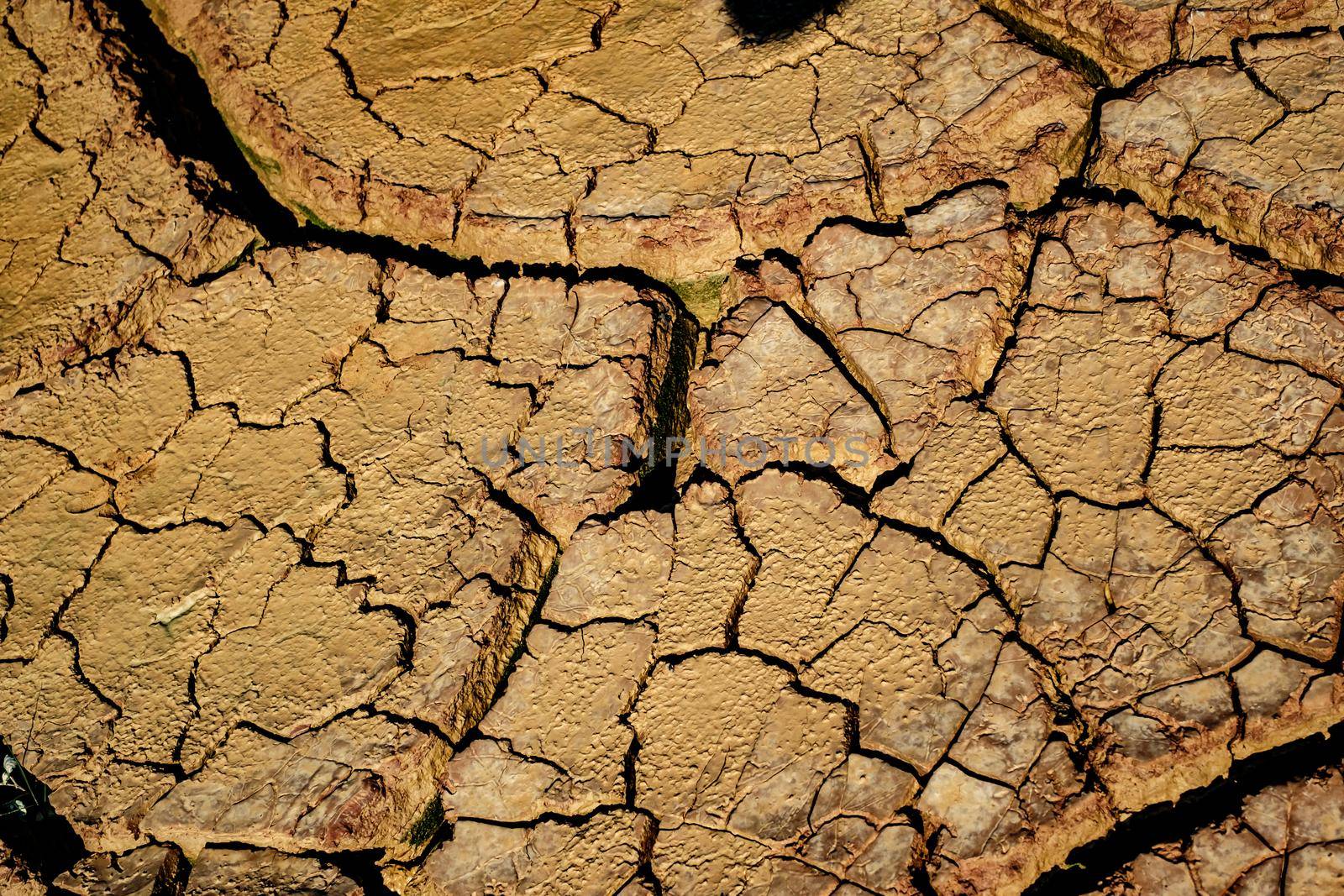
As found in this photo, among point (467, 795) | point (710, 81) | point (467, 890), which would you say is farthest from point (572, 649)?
point (710, 81)

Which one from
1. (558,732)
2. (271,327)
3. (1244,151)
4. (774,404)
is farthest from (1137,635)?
(271,327)

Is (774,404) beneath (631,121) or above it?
beneath

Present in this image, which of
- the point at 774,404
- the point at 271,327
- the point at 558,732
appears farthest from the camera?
the point at 271,327

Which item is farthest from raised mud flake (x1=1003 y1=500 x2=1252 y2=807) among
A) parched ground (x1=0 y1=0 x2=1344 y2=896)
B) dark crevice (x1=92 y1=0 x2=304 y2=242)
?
dark crevice (x1=92 y1=0 x2=304 y2=242)

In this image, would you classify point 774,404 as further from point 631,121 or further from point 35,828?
point 35,828

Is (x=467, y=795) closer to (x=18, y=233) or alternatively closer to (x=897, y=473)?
(x=897, y=473)

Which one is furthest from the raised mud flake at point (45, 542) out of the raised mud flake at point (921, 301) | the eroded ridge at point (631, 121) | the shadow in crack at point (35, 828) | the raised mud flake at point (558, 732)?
the raised mud flake at point (921, 301)

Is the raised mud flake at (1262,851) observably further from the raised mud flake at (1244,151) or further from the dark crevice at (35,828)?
the dark crevice at (35,828)
